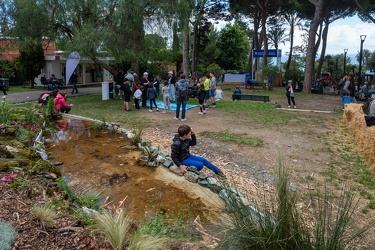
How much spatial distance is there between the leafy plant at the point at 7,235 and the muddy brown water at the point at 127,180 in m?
1.64

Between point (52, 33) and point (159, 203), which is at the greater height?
point (52, 33)

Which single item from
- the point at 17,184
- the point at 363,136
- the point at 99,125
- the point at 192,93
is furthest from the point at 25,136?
the point at 192,93

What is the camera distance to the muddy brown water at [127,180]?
4316mm

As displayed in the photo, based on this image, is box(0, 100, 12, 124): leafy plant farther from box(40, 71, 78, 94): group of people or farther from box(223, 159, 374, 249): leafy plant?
box(40, 71, 78, 94): group of people

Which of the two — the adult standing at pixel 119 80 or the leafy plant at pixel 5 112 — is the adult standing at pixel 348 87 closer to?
the adult standing at pixel 119 80

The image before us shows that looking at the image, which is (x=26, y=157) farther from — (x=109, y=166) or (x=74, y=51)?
(x=74, y=51)

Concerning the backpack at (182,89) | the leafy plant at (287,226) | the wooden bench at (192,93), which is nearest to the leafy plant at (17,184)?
the leafy plant at (287,226)

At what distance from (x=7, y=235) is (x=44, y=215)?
41cm

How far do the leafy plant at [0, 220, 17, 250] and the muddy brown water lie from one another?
1.64 meters

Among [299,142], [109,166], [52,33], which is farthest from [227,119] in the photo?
[52,33]

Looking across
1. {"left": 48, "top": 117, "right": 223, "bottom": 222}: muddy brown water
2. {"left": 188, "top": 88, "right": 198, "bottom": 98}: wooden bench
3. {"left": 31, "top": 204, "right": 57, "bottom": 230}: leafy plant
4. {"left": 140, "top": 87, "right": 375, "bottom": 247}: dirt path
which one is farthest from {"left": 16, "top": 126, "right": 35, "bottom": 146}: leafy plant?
{"left": 188, "top": 88, "right": 198, "bottom": 98}: wooden bench

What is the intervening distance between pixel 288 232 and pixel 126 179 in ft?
11.7

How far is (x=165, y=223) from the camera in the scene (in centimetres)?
377

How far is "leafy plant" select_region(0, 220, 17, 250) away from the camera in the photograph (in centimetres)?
245
